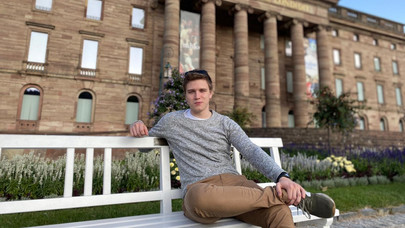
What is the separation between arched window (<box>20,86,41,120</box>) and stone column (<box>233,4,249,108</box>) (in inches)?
592

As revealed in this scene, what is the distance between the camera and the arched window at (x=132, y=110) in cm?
1930

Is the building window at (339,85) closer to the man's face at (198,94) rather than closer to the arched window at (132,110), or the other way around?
the arched window at (132,110)

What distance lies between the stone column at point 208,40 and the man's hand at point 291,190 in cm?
1757

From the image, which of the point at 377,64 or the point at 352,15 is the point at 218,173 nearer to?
the point at 352,15

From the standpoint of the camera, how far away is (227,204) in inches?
68.8

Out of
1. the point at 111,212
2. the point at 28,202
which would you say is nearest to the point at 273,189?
the point at 28,202

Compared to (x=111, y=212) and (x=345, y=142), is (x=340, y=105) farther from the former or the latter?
(x=111, y=212)

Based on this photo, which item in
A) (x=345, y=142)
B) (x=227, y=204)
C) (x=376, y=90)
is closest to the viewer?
(x=227, y=204)

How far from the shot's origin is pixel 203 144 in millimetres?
2322

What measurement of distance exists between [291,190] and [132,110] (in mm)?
18899

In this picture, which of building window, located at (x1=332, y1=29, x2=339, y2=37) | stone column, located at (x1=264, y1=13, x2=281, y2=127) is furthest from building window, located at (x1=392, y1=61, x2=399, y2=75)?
stone column, located at (x1=264, y1=13, x2=281, y2=127)

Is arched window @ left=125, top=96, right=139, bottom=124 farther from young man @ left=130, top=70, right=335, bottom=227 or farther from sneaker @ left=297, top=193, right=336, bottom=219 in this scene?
sneaker @ left=297, top=193, right=336, bottom=219

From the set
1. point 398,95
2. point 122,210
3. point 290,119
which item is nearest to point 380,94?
point 398,95

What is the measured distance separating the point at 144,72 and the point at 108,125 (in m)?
5.36
